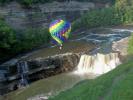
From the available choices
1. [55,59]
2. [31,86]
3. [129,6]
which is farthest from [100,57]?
[129,6]

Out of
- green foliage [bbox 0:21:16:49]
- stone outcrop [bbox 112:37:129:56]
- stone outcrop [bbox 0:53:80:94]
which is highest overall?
green foliage [bbox 0:21:16:49]

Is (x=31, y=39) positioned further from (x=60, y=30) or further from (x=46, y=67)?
(x=60, y=30)

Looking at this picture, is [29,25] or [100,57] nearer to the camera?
[100,57]

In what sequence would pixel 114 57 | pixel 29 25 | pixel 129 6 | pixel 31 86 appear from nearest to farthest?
pixel 31 86 → pixel 114 57 → pixel 29 25 → pixel 129 6

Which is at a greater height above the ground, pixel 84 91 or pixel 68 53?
pixel 84 91

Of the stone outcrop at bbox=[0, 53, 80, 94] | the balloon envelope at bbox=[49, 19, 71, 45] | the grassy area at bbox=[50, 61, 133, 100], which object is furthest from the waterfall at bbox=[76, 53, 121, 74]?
the grassy area at bbox=[50, 61, 133, 100]

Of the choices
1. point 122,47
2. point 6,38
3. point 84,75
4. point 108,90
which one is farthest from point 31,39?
point 108,90

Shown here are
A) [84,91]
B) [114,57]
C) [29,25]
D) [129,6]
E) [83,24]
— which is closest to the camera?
[84,91]

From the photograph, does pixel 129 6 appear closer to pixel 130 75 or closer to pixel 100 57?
pixel 100 57

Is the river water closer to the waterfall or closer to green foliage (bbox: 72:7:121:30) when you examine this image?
the waterfall
